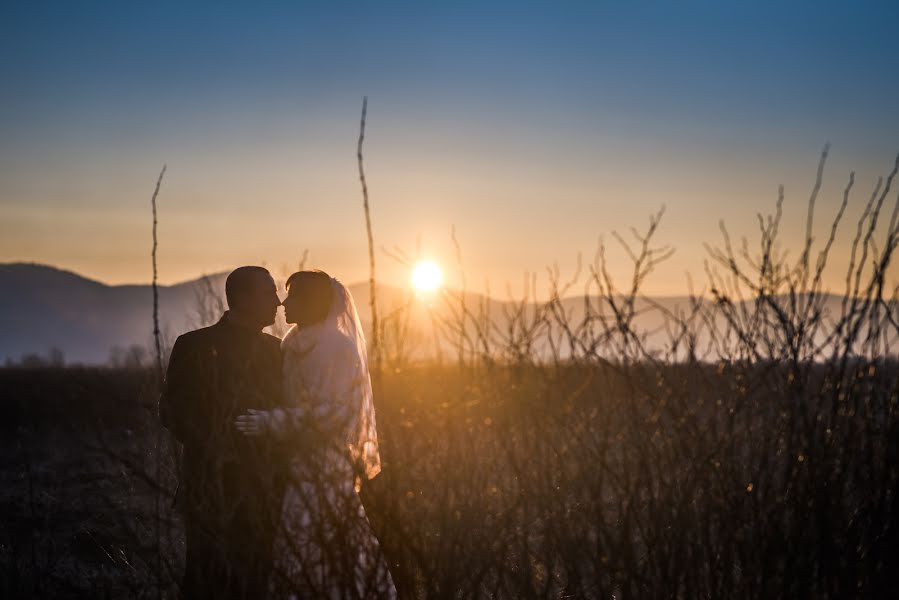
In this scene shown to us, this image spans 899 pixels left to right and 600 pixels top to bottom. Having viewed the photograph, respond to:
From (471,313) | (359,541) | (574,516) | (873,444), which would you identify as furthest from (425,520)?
(873,444)

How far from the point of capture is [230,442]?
113 inches

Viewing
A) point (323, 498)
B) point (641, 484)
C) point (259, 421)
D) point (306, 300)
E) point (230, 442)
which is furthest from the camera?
point (306, 300)

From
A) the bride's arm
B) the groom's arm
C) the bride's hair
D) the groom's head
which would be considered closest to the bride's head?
the bride's hair

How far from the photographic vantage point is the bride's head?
380 centimetres

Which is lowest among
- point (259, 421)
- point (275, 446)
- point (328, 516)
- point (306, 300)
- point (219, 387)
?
point (328, 516)

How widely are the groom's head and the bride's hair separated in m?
0.17

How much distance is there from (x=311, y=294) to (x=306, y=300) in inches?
1.7

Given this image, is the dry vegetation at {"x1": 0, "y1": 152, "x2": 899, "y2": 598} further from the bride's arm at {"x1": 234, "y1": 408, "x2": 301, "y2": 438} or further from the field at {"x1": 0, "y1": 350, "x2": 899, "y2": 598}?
the bride's arm at {"x1": 234, "y1": 408, "x2": 301, "y2": 438}

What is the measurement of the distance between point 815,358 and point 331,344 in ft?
A: 7.05

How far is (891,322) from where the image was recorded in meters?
2.88

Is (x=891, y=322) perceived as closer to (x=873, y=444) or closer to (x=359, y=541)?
(x=873, y=444)

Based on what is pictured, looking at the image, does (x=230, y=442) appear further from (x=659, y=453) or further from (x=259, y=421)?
(x=659, y=453)

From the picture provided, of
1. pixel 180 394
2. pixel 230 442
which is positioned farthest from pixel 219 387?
pixel 230 442

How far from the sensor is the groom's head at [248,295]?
12.7ft
